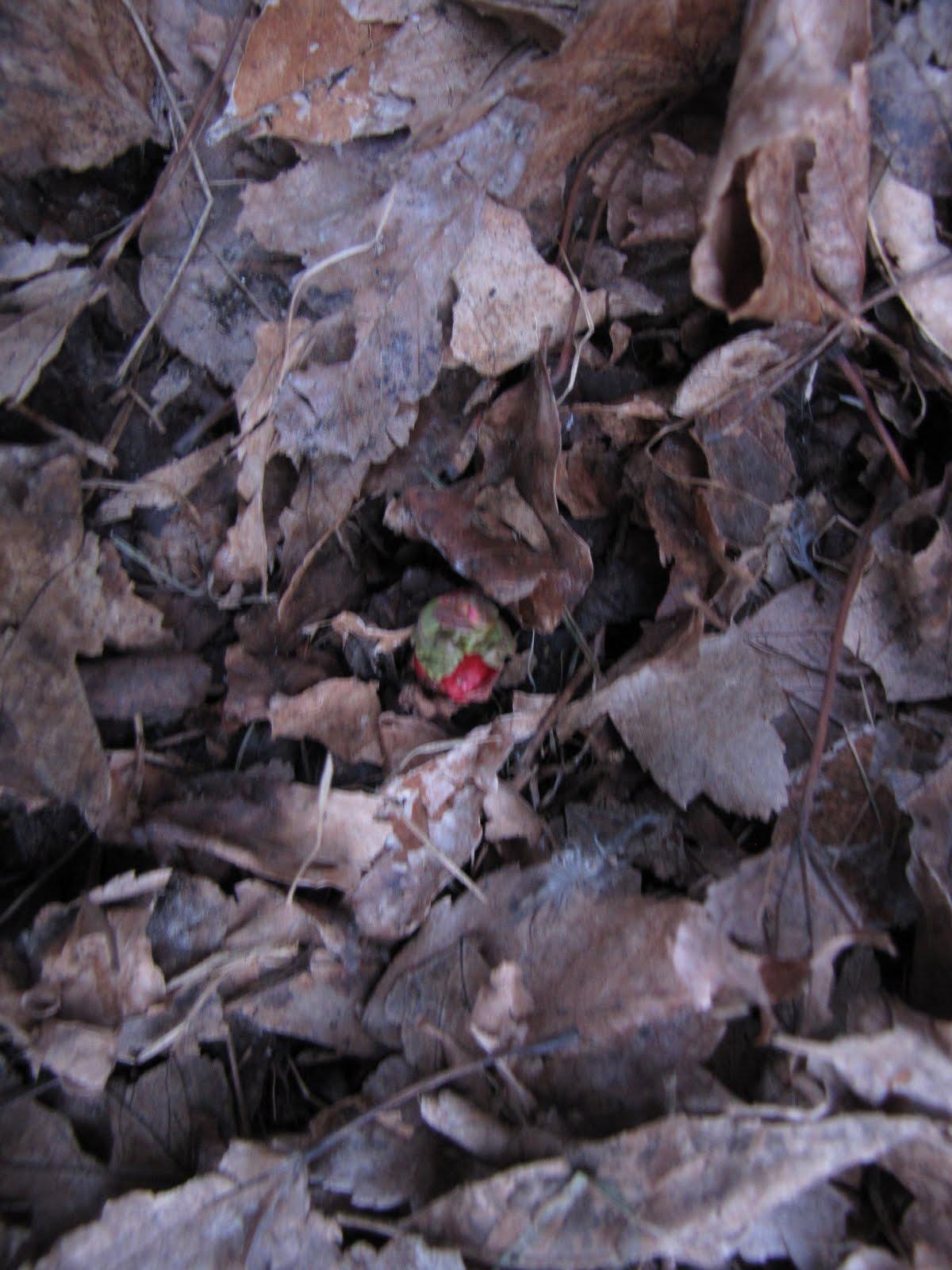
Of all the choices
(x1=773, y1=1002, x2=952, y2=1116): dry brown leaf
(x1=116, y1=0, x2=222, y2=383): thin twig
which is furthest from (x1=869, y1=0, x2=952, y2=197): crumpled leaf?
(x1=773, y1=1002, x2=952, y2=1116): dry brown leaf

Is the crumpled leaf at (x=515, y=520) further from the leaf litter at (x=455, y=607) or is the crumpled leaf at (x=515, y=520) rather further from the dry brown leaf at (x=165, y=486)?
the dry brown leaf at (x=165, y=486)

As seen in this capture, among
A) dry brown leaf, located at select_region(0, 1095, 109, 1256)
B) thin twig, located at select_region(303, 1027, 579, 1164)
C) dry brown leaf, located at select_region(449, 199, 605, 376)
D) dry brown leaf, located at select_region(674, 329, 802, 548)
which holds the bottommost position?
thin twig, located at select_region(303, 1027, 579, 1164)

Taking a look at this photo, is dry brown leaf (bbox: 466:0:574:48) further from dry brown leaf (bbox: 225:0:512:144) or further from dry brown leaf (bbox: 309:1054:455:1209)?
dry brown leaf (bbox: 309:1054:455:1209)

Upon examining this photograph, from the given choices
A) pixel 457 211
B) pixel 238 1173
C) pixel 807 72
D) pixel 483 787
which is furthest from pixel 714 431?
pixel 238 1173

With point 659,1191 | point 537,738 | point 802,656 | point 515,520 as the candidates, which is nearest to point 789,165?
point 515,520

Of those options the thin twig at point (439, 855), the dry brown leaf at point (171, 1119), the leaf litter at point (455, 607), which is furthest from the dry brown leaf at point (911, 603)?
the dry brown leaf at point (171, 1119)

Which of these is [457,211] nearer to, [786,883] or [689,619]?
[689,619]
